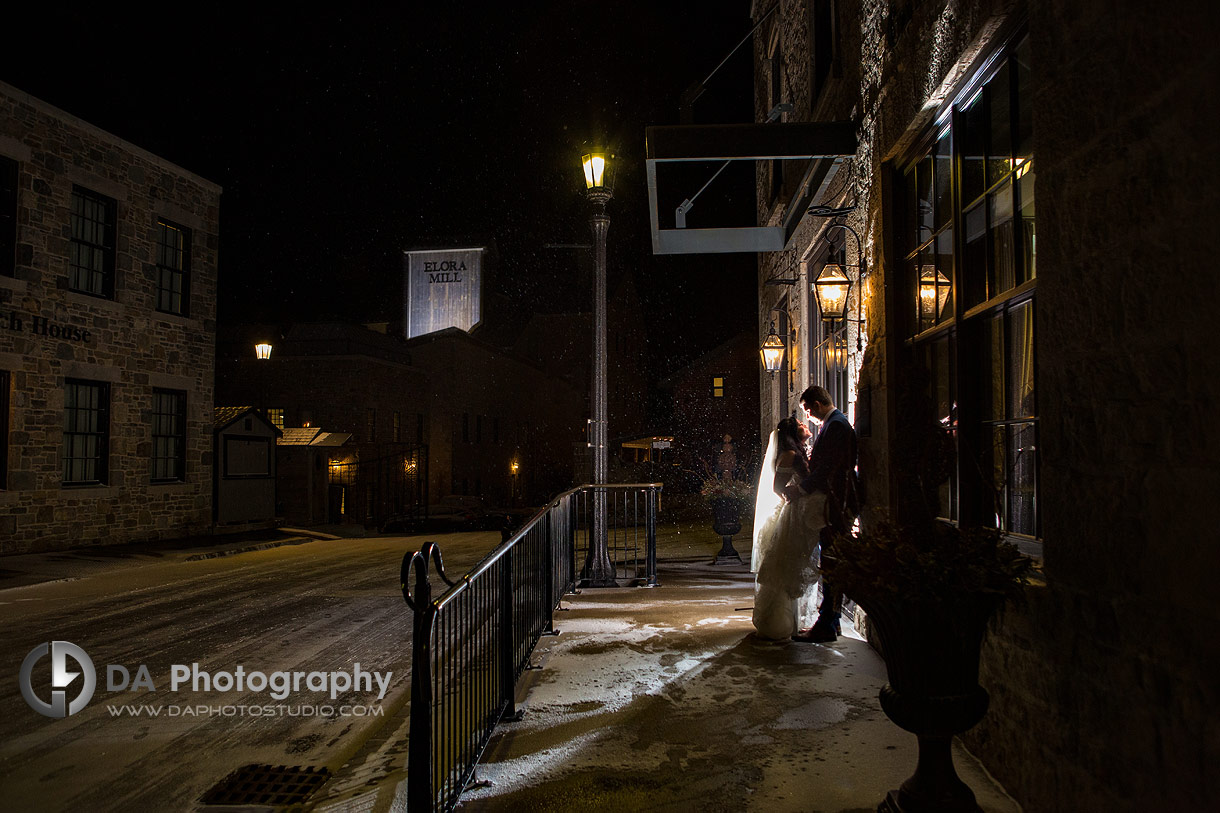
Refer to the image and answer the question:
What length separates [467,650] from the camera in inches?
149

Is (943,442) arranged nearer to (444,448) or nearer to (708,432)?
(444,448)

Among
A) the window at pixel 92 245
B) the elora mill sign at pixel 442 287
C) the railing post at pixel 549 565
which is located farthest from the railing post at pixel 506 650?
the elora mill sign at pixel 442 287

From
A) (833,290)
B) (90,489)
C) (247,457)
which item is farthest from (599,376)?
(247,457)

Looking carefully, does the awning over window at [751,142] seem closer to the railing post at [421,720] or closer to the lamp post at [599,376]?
the lamp post at [599,376]

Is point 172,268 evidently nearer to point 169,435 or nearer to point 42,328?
point 169,435

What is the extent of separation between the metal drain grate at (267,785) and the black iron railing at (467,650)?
27.8 inches

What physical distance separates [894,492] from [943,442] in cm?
107

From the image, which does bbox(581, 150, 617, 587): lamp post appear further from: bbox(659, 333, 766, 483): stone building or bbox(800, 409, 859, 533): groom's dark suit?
bbox(659, 333, 766, 483): stone building

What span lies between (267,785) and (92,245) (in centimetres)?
1512

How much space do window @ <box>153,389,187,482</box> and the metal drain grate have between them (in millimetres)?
14878

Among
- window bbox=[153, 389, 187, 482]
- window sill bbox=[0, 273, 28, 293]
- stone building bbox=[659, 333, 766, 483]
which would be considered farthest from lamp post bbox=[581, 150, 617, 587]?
stone building bbox=[659, 333, 766, 483]

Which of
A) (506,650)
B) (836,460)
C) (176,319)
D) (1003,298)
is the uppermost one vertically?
(176,319)

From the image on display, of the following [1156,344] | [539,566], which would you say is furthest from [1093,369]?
[539,566]

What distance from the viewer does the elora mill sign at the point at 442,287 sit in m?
34.2
